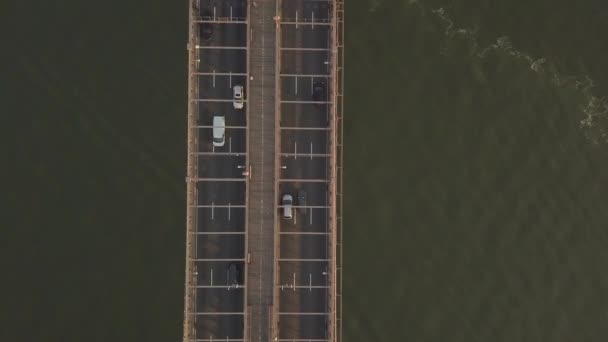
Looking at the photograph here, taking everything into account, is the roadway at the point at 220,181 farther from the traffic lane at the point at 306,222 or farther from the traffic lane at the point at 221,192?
the traffic lane at the point at 306,222

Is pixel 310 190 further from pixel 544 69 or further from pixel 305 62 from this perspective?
pixel 544 69

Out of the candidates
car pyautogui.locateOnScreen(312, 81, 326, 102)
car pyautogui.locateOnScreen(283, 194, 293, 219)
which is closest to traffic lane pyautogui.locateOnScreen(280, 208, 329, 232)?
car pyautogui.locateOnScreen(283, 194, 293, 219)

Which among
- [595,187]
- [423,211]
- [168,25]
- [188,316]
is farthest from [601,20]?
[188,316]

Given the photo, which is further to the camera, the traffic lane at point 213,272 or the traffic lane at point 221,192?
the traffic lane at point 221,192

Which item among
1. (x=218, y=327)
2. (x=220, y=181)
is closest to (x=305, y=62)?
(x=220, y=181)

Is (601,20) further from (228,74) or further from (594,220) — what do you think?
(228,74)

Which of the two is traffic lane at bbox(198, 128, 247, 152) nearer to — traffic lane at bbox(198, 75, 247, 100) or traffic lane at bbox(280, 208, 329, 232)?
traffic lane at bbox(198, 75, 247, 100)

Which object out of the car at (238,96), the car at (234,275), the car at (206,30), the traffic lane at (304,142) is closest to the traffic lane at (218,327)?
the car at (234,275)
